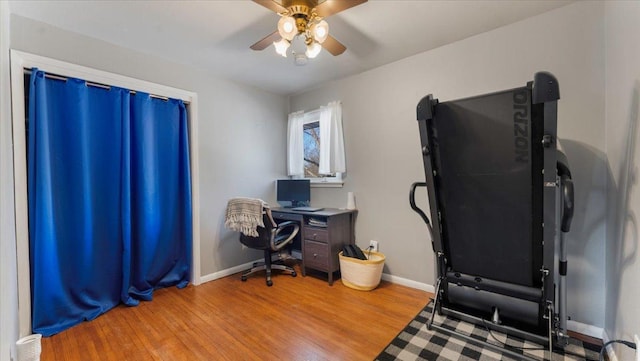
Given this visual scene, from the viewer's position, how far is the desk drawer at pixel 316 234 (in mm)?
3018

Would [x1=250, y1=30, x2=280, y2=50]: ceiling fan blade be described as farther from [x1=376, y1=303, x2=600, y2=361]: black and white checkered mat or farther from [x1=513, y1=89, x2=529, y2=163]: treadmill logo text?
[x1=376, y1=303, x2=600, y2=361]: black and white checkered mat

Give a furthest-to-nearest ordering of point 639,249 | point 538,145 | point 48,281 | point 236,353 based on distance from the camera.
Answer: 1. point 48,281
2. point 236,353
3. point 538,145
4. point 639,249

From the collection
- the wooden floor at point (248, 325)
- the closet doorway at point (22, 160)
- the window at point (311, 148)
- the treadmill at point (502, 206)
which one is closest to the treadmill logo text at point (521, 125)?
the treadmill at point (502, 206)

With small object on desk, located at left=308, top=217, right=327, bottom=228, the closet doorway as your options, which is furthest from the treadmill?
the closet doorway

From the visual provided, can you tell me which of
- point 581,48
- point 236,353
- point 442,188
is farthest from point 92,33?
point 581,48

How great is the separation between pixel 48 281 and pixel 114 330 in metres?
0.63

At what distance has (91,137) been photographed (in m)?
2.35

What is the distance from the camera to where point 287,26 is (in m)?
1.67

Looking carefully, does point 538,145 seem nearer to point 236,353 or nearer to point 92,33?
point 236,353

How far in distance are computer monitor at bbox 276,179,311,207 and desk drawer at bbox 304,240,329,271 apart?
2.21 ft

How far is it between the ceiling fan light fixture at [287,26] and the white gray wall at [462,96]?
5.20 ft

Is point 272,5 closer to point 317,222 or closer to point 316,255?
point 317,222

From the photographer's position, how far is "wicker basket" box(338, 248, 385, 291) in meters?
2.75

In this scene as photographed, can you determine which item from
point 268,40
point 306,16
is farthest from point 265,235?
point 306,16
